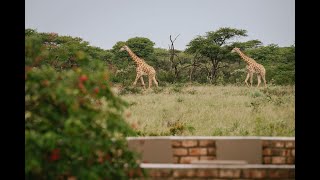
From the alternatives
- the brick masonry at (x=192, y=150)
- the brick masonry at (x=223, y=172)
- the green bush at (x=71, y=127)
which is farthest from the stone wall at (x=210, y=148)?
the green bush at (x=71, y=127)

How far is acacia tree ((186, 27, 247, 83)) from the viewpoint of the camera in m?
24.3

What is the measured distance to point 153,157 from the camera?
16.4ft

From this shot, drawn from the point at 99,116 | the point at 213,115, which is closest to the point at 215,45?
the point at 213,115

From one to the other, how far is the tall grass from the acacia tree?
10884 millimetres

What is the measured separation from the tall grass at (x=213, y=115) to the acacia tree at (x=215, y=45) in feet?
35.7

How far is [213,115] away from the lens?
31.4 feet

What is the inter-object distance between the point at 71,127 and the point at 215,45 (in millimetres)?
21445

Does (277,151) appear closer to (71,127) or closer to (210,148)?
(210,148)

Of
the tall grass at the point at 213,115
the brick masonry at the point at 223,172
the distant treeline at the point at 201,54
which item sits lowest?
the brick masonry at the point at 223,172

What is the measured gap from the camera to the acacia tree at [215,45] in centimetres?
2431

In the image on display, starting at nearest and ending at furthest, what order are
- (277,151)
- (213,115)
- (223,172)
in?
(223,172)
(277,151)
(213,115)

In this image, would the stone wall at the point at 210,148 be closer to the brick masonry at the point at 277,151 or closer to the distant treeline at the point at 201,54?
the brick masonry at the point at 277,151

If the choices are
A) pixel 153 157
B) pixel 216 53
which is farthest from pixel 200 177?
pixel 216 53
